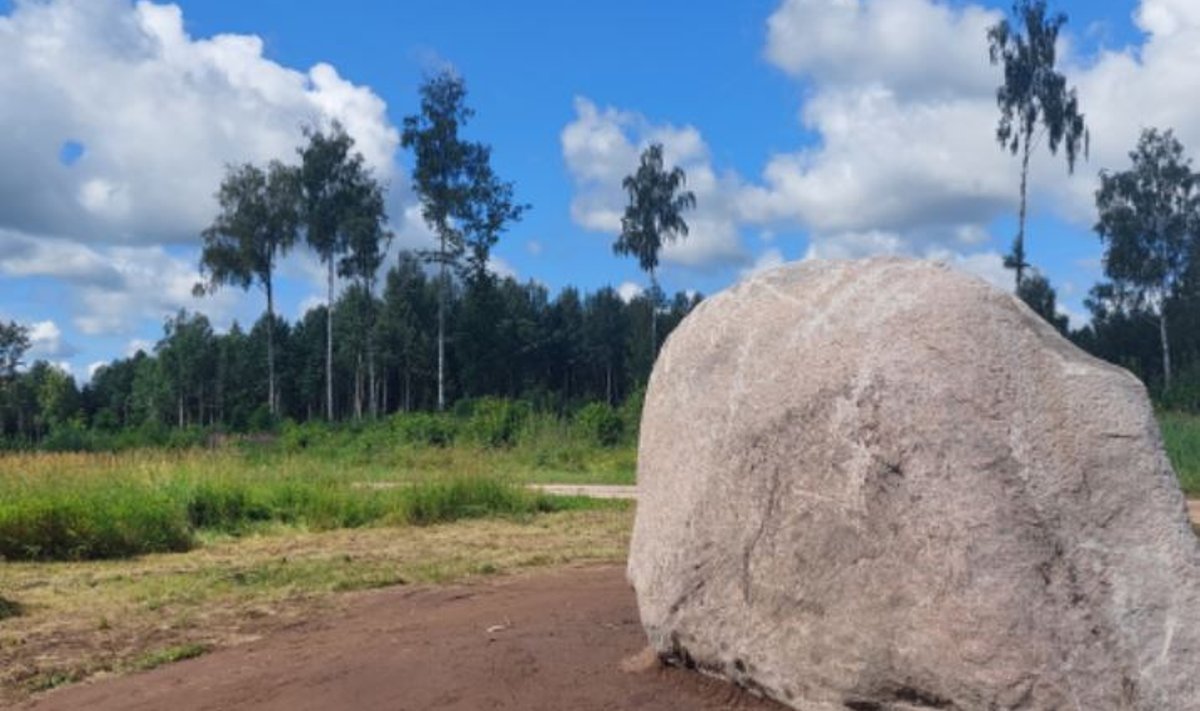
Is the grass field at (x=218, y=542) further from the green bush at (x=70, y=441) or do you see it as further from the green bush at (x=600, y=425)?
the green bush at (x=70, y=441)

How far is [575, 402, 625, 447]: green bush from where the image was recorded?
93.8 feet

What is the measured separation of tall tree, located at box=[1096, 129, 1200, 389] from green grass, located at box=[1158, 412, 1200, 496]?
20.0 metres

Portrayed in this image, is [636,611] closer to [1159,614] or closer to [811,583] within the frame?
[811,583]

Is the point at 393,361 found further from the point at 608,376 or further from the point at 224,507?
the point at 224,507

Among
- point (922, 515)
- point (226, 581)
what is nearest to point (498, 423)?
point (226, 581)

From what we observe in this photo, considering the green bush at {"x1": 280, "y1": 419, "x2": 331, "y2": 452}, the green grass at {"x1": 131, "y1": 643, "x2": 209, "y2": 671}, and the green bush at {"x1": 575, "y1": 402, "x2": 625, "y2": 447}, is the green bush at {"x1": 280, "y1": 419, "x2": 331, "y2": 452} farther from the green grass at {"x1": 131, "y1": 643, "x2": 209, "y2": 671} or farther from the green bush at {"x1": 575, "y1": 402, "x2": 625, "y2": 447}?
the green grass at {"x1": 131, "y1": 643, "x2": 209, "y2": 671}

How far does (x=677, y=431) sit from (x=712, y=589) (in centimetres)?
74

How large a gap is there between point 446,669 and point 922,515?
243 centimetres

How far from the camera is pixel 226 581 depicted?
975cm

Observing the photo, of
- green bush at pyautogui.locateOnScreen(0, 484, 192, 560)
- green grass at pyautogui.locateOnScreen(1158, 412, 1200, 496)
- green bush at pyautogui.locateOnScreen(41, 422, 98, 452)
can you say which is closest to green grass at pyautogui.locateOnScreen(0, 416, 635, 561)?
green bush at pyautogui.locateOnScreen(0, 484, 192, 560)

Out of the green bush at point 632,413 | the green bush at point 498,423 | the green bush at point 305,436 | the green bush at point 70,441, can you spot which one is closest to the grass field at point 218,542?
the green bush at point 498,423

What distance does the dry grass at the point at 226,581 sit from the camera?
7.29 metres

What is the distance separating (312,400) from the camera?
3248 inches

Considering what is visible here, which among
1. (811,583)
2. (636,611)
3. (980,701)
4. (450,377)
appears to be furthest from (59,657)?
(450,377)
